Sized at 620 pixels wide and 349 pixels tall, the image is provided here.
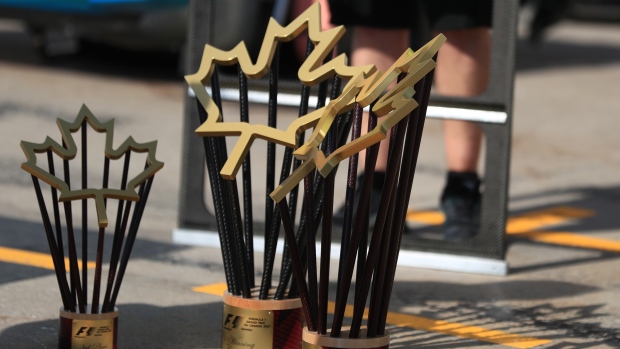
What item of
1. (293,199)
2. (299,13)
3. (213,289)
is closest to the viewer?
(293,199)

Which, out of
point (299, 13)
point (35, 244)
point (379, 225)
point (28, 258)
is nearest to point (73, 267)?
point (379, 225)

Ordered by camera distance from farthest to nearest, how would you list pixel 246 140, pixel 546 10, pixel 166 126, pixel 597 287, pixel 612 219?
pixel 546 10, pixel 166 126, pixel 612 219, pixel 597 287, pixel 246 140

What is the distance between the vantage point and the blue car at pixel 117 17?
6.70 m

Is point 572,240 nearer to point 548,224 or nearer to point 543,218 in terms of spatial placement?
point 548,224

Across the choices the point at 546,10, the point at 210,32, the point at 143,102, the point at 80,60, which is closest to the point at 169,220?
the point at 210,32

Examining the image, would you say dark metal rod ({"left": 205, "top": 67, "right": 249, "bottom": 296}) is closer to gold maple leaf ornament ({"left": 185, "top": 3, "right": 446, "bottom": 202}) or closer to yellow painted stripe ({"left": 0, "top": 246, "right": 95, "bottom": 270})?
gold maple leaf ornament ({"left": 185, "top": 3, "right": 446, "bottom": 202})

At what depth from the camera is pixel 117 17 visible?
6.73 metres

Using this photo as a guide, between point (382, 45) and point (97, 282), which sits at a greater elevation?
point (382, 45)

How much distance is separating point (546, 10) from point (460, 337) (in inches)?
315

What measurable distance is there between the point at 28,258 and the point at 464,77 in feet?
5.12

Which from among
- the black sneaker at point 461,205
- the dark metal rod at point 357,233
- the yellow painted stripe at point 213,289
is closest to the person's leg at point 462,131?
the black sneaker at point 461,205

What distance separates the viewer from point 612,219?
14.3ft

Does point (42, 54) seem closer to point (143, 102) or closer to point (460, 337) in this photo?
point (143, 102)

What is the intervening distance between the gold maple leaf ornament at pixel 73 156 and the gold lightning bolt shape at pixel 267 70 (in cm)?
18
